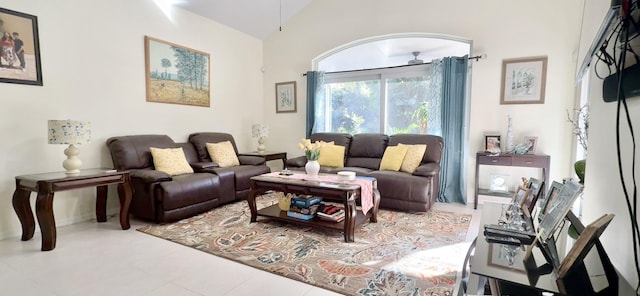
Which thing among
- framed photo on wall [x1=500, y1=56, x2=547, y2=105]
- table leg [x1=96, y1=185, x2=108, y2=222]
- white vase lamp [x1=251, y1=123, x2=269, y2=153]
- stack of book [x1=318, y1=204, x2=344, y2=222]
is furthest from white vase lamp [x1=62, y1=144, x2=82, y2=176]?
framed photo on wall [x1=500, y1=56, x2=547, y2=105]

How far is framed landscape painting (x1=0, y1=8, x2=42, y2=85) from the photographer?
275 cm

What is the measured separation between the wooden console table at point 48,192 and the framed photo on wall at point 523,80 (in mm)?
4668

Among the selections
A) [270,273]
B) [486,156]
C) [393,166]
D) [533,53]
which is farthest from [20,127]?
[533,53]

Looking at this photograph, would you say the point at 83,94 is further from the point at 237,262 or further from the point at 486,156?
the point at 486,156

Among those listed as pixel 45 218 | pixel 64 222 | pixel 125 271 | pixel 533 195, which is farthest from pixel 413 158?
pixel 64 222

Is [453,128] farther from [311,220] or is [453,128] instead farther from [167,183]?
[167,183]

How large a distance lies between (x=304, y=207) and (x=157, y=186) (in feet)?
5.11

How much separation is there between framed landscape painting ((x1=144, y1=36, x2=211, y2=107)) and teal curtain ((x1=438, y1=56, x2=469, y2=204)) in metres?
3.59

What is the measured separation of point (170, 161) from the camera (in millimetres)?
3627

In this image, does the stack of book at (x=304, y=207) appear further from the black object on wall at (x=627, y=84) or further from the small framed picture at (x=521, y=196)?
the black object on wall at (x=627, y=84)

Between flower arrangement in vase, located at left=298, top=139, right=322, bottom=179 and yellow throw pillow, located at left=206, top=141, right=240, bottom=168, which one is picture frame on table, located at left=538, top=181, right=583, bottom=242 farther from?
yellow throw pillow, located at left=206, top=141, right=240, bottom=168

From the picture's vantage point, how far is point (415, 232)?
295 cm

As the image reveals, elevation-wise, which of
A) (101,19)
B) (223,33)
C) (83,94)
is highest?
(223,33)

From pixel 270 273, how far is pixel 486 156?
305 cm
